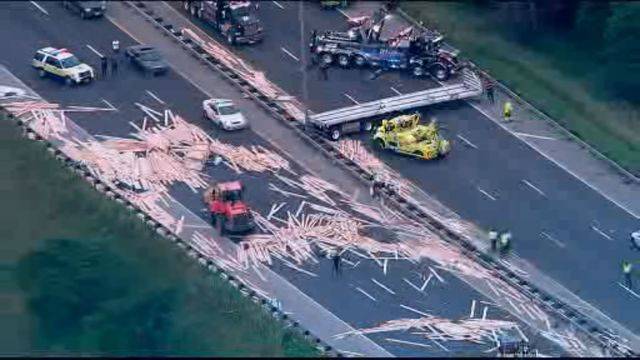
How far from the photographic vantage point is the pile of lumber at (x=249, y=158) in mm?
83812

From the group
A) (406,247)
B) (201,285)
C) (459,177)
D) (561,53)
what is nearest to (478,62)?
(561,53)

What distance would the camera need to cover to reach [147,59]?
91.1 m

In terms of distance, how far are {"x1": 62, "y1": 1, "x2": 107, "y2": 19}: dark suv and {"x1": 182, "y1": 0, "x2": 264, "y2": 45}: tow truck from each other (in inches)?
226

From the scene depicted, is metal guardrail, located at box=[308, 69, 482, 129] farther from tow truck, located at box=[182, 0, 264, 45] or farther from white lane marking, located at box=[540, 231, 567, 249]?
white lane marking, located at box=[540, 231, 567, 249]

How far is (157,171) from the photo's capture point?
82625 millimetres

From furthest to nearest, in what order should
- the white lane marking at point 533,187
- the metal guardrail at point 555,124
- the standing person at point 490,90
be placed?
the standing person at point 490,90
the metal guardrail at point 555,124
the white lane marking at point 533,187

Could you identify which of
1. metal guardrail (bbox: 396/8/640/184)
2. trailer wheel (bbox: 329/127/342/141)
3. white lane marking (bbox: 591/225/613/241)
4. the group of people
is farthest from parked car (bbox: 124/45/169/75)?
white lane marking (bbox: 591/225/613/241)

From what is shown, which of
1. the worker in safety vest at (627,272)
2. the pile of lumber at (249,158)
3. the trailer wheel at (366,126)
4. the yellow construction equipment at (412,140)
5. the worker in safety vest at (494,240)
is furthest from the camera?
the trailer wheel at (366,126)

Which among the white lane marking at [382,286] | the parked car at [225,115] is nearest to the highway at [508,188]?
the parked car at [225,115]

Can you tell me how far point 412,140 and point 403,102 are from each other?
4.26m

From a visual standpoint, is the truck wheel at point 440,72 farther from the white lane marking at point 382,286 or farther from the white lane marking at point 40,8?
the white lane marking at point 40,8

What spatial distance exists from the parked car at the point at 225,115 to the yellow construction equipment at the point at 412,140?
7.45 metres

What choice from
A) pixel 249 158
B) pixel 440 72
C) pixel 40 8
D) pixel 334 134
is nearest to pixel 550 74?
pixel 440 72

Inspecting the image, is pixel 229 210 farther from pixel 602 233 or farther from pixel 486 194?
pixel 602 233
